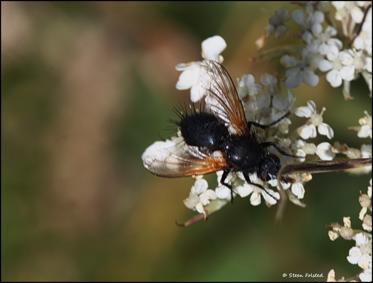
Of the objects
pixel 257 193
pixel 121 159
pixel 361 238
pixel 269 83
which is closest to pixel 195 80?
pixel 269 83

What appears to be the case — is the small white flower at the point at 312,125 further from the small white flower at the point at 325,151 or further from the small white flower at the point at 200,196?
the small white flower at the point at 200,196

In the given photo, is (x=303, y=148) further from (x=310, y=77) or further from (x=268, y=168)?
(x=310, y=77)

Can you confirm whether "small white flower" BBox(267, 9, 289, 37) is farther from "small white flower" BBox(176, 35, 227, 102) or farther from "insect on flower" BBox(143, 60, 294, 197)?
"insect on flower" BBox(143, 60, 294, 197)

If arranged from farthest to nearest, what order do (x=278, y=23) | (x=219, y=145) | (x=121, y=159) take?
(x=121, y=159) < (x=278, y=23) < (x=219, y=145)

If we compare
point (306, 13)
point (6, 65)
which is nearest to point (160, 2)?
point (6, 65)

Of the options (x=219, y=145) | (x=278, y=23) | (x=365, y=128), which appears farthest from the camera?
(x=278, y=23)

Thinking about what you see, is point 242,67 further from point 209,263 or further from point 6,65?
point 6,65
